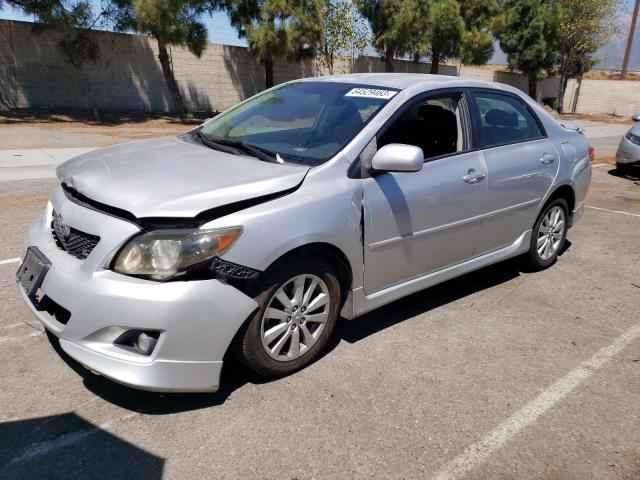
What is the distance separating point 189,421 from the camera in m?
2.82

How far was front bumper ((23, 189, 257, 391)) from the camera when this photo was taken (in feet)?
8.54

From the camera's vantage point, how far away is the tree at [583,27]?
30.8 meters

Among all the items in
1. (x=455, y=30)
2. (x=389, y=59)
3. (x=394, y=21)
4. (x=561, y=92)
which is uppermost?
(x=394, y=21)

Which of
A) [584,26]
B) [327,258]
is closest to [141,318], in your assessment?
[327,258]

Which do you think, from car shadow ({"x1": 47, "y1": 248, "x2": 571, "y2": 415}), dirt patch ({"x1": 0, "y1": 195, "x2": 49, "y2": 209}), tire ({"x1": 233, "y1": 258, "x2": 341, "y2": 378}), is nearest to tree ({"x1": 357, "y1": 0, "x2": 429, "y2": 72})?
dirt patch ({"x1": 0, "y1": 195, "x2": 49, "y2": 209})

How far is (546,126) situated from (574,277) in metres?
1.45

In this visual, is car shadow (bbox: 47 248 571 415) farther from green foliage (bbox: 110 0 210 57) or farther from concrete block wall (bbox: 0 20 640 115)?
concrete block wall (bbox: 0 20 640 115)

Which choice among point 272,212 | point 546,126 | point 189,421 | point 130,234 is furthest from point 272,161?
point 546,126

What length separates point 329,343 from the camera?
3.72 metres

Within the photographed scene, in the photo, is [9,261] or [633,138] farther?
[633,138]

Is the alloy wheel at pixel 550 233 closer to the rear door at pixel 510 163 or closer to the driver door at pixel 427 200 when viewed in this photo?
the rear door at pixel 510 163

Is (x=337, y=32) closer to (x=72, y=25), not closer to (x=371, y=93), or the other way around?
(x=72, y=25)

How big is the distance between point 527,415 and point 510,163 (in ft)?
6.98

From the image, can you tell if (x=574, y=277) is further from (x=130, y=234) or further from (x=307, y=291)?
(x=130, y=234)
